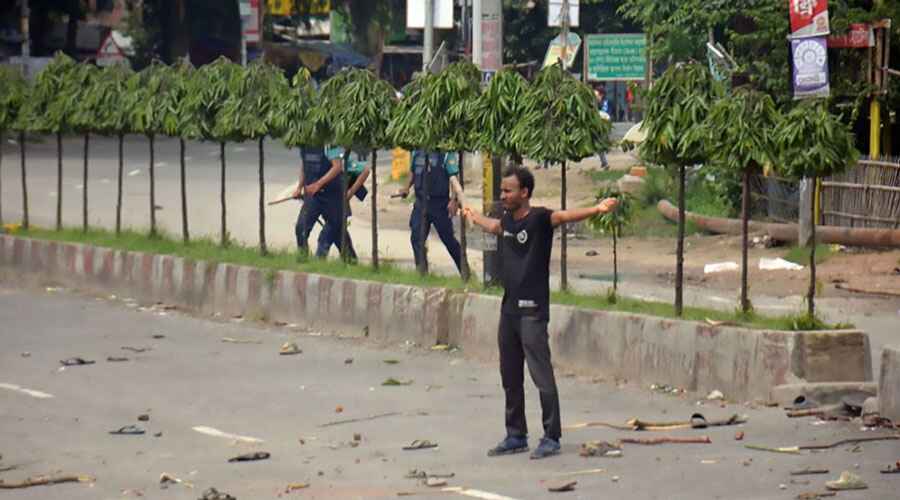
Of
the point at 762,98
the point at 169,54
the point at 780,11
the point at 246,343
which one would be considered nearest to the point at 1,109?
the point at 246,343

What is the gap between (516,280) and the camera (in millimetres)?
11016

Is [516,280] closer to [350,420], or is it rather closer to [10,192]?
[350,420]

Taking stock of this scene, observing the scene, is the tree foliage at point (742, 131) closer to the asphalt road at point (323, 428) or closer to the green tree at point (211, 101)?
the asphalt road at point (323, 428)

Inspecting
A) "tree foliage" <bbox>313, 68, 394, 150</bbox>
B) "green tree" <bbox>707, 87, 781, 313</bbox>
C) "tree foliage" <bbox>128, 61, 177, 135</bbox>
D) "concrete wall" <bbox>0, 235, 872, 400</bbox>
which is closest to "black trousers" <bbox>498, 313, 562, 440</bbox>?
"concrete wall" <bbox>0, 235, 872, 400</bbox>

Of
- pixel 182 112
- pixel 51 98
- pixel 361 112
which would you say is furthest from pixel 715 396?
pixel 51 98

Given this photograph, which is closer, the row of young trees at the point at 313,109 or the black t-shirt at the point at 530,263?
the black t-shirt at the point at 530,263

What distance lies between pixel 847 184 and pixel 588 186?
12091 mm

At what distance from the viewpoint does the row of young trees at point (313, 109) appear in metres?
16.0

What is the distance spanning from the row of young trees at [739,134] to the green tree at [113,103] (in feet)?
29.9

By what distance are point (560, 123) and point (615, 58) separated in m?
27.2

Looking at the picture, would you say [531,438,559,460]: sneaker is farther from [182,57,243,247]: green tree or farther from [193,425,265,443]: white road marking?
[182,57,243,247]: green tree

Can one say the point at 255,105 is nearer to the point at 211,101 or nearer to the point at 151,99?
the point at 211,101

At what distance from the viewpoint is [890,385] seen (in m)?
11.4

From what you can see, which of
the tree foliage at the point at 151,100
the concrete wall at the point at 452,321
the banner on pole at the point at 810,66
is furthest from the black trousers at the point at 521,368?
the banner on pole at the point at 810,66
